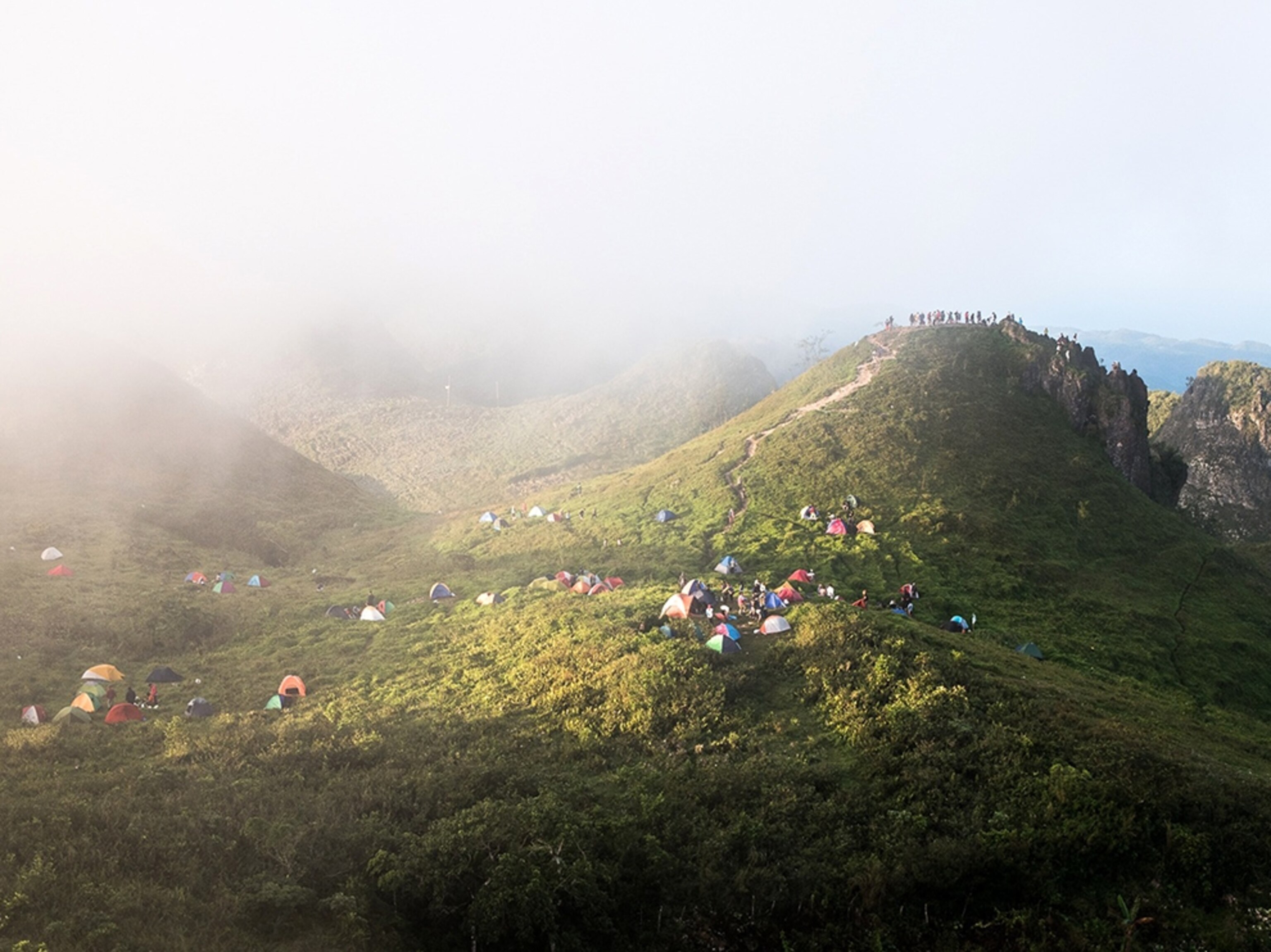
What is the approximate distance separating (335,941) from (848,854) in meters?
13.4

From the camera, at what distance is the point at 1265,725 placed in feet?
117

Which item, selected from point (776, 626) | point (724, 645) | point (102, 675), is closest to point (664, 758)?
point (724, 645)

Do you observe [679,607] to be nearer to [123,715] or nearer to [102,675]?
[123,715]

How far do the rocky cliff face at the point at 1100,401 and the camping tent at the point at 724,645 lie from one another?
53.2 meters

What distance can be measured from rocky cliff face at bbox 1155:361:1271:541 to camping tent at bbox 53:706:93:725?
120071 mm

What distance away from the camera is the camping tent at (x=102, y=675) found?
33938 mm

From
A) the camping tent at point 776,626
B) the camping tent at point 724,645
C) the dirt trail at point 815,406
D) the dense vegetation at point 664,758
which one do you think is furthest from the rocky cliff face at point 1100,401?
the camping tent at point 724,645

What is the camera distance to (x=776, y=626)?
3531cm

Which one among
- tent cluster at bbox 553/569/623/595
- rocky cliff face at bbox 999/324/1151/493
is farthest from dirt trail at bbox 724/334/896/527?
tent cluster at bbox 553/569/623/595

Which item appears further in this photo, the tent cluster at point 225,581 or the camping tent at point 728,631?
the tent cluster at point 225,581

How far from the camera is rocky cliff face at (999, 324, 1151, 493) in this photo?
70.5 meters

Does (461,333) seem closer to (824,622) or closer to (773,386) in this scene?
(773,386)

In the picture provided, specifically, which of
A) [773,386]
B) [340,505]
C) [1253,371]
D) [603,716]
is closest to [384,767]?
[603,716]

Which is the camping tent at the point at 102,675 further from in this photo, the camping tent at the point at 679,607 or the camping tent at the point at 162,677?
the camping tent at the point at 679,607
